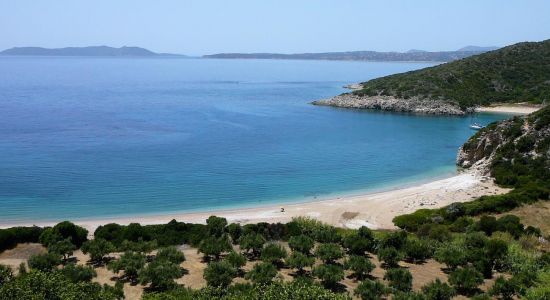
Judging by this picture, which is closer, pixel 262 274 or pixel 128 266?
pixel 262 274

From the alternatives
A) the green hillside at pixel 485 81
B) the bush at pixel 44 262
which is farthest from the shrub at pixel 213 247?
the green hillside at pixel 485 81

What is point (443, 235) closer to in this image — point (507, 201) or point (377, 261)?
point (377, 261)

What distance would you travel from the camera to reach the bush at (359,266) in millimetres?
27016

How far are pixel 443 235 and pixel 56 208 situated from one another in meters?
33.9

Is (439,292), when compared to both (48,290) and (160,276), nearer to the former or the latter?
(160,276)

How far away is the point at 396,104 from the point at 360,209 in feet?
285

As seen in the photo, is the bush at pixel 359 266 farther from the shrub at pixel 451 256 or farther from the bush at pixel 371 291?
the shrub at pixel 451 256

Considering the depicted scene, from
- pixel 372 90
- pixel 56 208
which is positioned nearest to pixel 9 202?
pixel 56 208

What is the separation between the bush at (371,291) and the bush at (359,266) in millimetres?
2604

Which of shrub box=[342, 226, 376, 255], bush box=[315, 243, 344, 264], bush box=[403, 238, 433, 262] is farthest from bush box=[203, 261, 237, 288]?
bush box=[403, 238, 433, 262]

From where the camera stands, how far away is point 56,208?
45188mm

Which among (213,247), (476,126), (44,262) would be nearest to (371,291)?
(213,247)

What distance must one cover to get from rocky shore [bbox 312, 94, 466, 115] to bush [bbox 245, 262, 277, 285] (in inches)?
4055

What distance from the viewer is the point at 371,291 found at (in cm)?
2386
